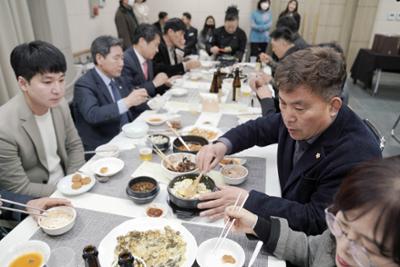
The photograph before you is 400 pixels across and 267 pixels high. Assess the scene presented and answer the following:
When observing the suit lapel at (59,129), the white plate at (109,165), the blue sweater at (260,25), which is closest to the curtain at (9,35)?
the suit lapel at (59,129)

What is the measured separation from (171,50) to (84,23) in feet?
6.83

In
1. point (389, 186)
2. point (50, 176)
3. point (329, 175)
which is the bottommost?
point (50, 176)

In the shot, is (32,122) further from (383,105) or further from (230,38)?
(383,105)

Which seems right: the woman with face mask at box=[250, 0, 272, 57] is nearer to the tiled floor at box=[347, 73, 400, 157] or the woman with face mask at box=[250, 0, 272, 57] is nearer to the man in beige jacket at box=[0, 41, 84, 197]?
the tiled floor at box=[347, 73, 400, 157]

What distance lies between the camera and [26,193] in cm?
161

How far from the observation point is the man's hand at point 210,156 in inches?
61.8

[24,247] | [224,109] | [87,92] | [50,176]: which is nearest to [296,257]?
[24,247]

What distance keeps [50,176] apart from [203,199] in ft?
3.84

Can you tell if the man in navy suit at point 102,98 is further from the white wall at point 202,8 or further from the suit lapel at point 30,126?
the white wall at point 202,8

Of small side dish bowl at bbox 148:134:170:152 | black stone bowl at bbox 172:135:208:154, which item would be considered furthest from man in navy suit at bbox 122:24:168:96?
black stone bowl at bbox 172:135:208:154

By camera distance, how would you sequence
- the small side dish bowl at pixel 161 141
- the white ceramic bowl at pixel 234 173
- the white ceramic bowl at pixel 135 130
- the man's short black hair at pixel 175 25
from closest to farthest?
the white ceramic bowl at pixel 234 173 < the small side dish bowl at pixel 161 141 < the white ceramic bowl at pixel 135 130 < the man's short black hair at pixel 175 25

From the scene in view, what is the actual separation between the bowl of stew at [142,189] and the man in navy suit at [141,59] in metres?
1.78

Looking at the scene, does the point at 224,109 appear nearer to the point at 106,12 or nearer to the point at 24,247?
the point at 24,247

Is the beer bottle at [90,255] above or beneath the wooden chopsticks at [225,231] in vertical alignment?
above
